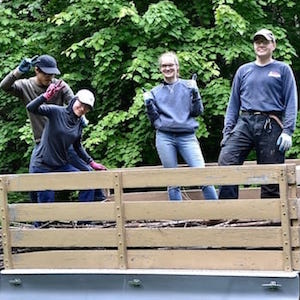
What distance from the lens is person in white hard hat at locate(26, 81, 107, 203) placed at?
190 inches

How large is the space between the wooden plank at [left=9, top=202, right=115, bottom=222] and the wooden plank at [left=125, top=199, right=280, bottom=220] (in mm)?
171

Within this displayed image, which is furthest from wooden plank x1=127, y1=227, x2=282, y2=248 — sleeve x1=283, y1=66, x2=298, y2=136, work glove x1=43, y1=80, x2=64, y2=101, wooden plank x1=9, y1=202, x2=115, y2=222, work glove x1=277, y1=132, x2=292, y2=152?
work glove x1=43, y1=80, x2=64, y2=101

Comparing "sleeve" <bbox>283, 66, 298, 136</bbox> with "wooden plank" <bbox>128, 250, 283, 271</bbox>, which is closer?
"wooden plank" <bbox>128, 250, 283, 271</bbox>

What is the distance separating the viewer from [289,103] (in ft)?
14.6

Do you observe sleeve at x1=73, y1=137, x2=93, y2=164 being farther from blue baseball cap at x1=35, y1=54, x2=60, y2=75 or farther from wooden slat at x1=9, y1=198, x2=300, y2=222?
wooden slat at x1=9, y1=198, x2=300, y2=222

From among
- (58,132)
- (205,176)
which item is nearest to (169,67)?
(58,132)

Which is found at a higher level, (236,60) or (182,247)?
(236,60)

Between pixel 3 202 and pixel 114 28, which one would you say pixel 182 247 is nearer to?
pixel 3 202

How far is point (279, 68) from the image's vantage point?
4488 mm

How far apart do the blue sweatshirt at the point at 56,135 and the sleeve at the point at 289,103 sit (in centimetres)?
169

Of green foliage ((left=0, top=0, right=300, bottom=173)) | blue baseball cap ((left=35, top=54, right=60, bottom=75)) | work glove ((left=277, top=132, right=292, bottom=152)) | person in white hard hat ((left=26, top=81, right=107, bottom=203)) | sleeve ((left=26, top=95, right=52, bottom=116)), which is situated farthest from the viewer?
green foliage ((left=0, top=0, right=300, bottom=173))

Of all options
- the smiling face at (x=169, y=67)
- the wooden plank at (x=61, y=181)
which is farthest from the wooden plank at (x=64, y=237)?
the smiling face at (x=169, y=67)

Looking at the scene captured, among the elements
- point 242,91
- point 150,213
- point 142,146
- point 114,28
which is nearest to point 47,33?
point 114,28

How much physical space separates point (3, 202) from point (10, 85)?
4.11 feet
